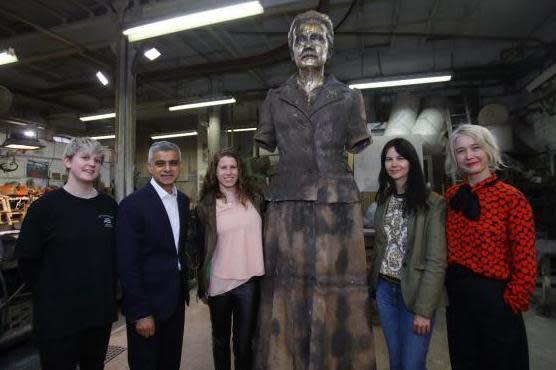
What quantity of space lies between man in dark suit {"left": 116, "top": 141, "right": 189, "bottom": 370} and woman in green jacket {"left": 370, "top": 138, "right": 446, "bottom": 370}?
132 cm

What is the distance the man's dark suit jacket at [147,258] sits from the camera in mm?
2047

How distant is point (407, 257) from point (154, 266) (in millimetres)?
1584

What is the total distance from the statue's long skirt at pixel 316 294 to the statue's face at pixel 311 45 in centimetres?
88

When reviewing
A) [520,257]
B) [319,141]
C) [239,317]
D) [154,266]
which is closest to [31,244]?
[154,266]

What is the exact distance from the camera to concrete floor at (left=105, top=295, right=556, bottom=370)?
3.60 m

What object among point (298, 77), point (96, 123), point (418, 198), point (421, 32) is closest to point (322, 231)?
point (418, 198)

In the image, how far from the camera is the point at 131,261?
6.76 ft

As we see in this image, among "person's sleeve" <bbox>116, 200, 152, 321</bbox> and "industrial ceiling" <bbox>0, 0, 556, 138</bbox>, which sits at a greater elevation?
"industrial ceiling" <bbox>0, 0, 556, 138</bbox>

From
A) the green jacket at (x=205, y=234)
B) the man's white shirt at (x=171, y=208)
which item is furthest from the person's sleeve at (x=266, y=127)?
the man's white shirt at (x=171, y=208)

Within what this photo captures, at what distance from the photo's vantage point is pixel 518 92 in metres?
8.98

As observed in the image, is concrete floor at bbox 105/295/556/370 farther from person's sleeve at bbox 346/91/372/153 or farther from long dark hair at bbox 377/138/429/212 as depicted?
person's sleeve at bbox 346/91/372/153

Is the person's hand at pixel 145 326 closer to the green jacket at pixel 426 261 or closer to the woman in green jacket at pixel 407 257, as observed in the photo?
the woman in green jacket at pixel 407 257

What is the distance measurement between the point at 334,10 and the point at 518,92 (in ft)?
18.9

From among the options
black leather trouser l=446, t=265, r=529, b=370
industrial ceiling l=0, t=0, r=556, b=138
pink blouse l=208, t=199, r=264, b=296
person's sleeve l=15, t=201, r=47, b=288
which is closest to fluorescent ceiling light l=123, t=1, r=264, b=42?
industrial ceiling l=0, t=0, r=556, b=138
